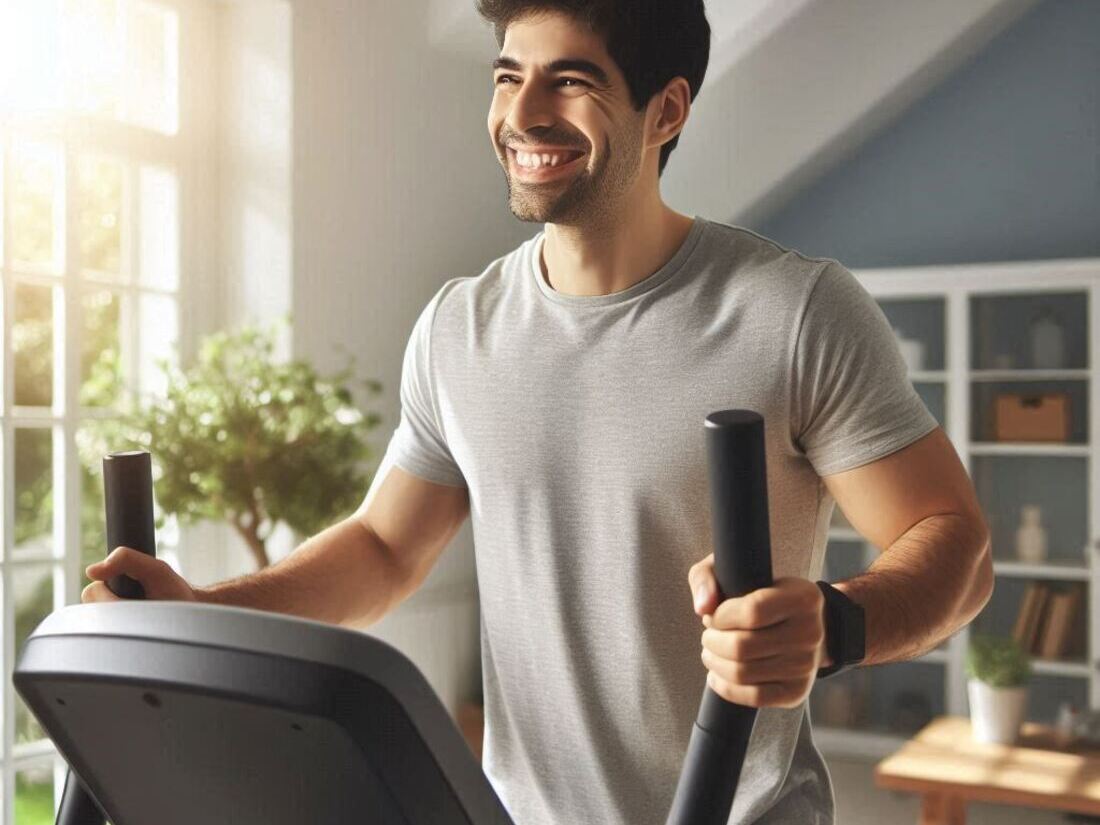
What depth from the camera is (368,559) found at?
56.3 inches

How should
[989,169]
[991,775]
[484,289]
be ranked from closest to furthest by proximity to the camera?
[484,289]
[991,775]
[989,169]

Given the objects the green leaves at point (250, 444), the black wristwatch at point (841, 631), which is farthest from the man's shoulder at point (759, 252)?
the green leaves at point (250, 444)

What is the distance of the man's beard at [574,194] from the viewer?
1.25m

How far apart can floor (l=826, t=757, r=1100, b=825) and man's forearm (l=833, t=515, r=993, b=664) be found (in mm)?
3623

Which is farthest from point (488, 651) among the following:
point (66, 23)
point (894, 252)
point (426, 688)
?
point (894, 252)

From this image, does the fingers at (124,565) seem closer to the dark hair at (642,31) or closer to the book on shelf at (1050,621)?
the dark hair at (642,31)

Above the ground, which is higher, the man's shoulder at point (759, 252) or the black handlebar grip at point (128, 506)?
the man's shoulder at point (759, 252)

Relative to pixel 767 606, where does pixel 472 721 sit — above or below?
below

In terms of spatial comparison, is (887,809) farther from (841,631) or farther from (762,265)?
(841,631)

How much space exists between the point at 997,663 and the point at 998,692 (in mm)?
93

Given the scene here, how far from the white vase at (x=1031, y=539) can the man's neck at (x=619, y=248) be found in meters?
3.95

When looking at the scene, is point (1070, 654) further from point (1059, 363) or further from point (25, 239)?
point (25, 239)

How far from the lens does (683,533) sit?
4.12 feet

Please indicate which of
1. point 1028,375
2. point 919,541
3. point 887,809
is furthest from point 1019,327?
point 919,541
